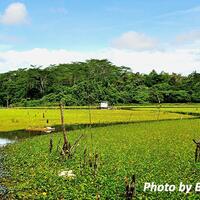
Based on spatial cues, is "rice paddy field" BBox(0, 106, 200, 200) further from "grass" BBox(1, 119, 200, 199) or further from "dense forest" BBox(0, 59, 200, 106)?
"dense forest" BBox(0, 59, 200, 106)

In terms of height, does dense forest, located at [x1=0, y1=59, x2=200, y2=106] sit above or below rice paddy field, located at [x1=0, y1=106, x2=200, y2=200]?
above

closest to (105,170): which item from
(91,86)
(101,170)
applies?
(101,170)

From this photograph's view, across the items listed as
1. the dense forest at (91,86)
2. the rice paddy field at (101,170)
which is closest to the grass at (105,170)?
the rice paddy field at (101,170)

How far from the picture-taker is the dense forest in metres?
89.7

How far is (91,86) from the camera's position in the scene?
91438 mm

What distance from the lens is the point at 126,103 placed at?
9262 centimetres

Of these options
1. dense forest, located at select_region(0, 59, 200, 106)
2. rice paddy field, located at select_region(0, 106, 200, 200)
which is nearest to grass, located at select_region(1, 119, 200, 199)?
rice paddy field, located at select_region(0, 106, 200, 200)

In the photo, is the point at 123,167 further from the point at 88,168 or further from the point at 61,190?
Result: the point at 61,190

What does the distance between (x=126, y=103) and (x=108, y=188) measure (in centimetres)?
7917

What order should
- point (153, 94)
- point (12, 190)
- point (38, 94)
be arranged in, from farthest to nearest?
point (38, 94), point (153, 94), point (12, 190)

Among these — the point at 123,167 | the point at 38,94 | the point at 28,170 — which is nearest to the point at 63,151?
the point at 28,170

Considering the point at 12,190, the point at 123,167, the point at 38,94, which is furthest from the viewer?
the point at 38,94

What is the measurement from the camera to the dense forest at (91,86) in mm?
89688

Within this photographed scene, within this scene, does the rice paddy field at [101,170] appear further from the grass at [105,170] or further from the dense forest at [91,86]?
the dense forest at [91,86]
